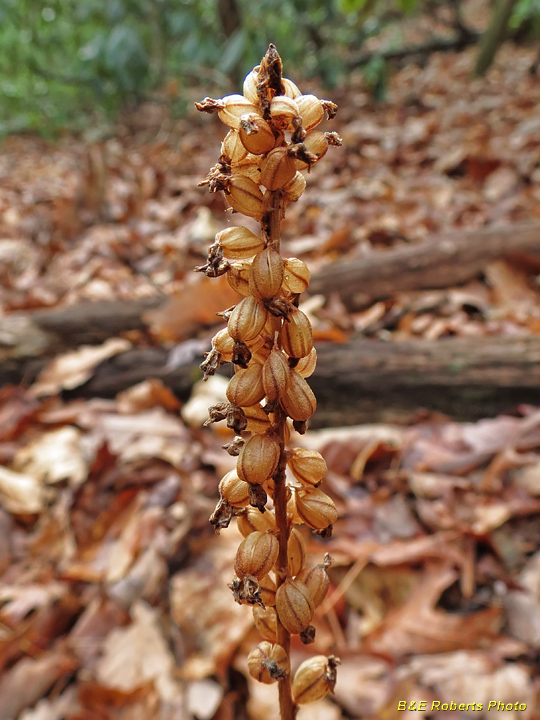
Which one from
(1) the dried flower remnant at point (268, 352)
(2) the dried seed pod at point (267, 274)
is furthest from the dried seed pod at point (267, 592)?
(2) the dried seed pod at point (267, 274)

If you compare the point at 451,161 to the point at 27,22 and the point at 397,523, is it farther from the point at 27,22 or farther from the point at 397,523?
the point at 27,22

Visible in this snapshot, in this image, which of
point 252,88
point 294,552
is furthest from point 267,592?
point 252,88

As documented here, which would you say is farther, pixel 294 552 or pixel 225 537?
pixel 225 537

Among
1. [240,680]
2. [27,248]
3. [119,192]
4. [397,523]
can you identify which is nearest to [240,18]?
[119,192]

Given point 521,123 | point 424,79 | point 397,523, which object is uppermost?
point 424,79

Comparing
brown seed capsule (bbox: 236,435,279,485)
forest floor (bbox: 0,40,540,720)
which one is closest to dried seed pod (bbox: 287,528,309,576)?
brown seed capsule (bbox: 236,435,279,485)

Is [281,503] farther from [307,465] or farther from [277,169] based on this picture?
[277,169]

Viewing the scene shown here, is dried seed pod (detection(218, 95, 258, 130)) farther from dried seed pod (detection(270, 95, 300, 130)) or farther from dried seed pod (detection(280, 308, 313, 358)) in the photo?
dried seed pod (detection(280, 308, 313, 358))

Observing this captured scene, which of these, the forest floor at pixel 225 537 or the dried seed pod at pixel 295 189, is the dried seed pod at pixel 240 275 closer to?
the dried seed pod at pixel 295 189
